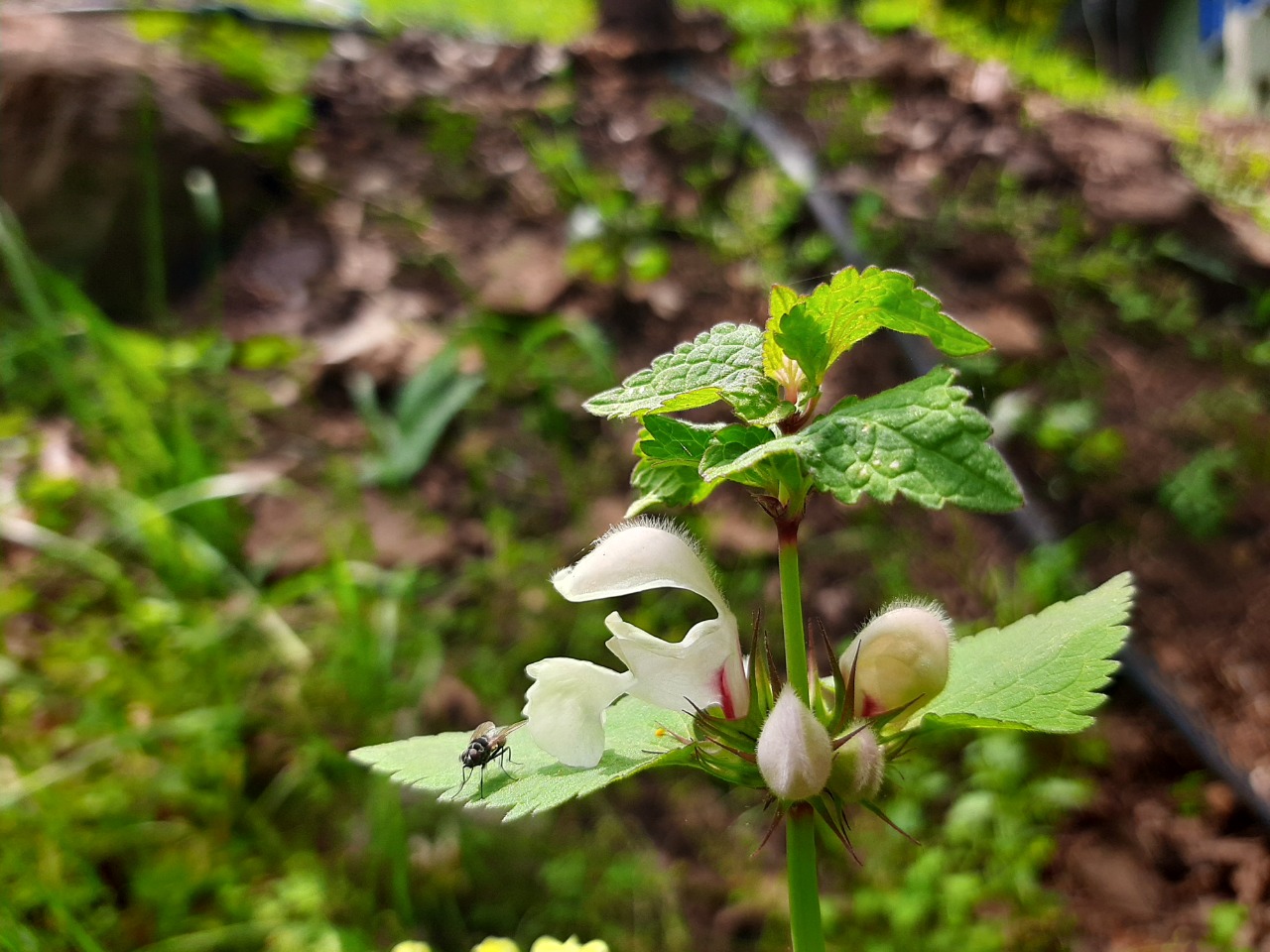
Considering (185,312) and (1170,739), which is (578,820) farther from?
(185,312)

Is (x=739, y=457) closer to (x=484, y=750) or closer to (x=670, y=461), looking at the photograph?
(x=670, y=461)

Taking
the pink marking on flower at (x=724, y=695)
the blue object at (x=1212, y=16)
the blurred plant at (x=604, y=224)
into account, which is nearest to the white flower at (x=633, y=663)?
the pink marking on flower at (x=724, y=695)

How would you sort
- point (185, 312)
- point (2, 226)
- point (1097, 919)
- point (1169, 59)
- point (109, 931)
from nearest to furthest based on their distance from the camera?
point (109, 931) < point (1097, 919) < point (2, 226) < point (185, 312) < point (1169, 59)

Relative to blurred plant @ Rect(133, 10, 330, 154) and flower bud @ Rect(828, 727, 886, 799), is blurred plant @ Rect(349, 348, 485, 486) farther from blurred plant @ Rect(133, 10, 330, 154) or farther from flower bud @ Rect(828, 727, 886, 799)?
flower bud @ Rect(828, 727, 886, 799)

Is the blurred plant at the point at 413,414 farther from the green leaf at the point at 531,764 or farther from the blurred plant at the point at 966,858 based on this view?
the green leaf at the point at 531,764

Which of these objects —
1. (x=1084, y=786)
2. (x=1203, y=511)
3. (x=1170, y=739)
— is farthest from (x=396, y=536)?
(x=1203, y=511)

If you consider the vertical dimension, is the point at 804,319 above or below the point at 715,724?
above
